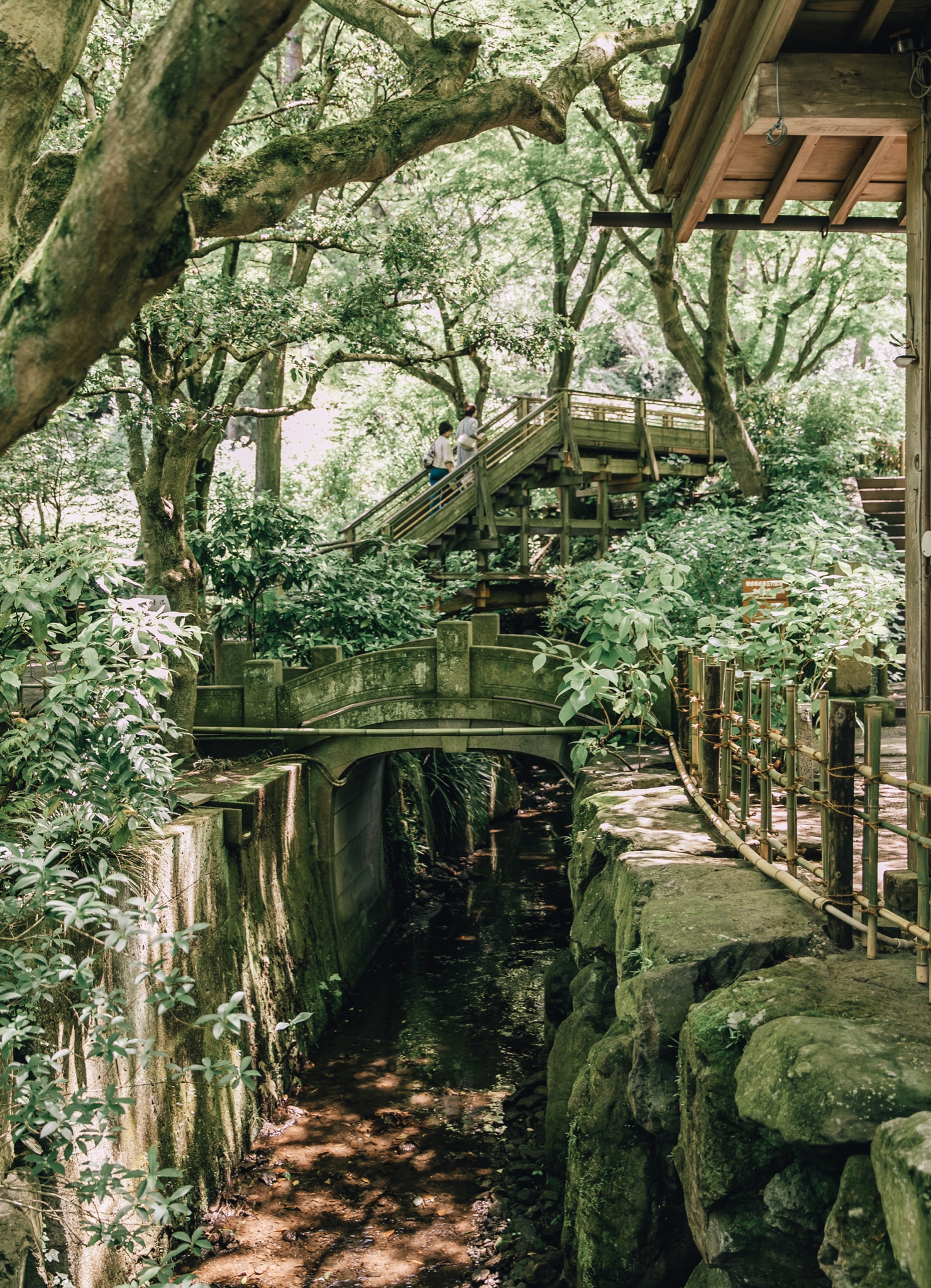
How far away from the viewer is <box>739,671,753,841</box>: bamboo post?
570cm

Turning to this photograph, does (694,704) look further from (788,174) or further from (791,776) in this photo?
(788,174)

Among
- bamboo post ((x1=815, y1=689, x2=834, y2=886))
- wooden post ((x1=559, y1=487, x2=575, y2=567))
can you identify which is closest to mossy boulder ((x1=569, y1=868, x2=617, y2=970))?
bamboo post ((x1=815, y1=689, x2=834, y2=886))

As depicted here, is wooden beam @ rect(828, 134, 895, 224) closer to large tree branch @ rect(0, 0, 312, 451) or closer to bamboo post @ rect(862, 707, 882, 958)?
bamboo post @ rect(862, 707, 882, 958)

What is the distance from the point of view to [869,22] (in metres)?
4.80

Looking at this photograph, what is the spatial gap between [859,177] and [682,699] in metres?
4.03

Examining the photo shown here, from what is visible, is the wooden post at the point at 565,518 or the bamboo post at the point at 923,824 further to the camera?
the wooden post at the point at 565,518

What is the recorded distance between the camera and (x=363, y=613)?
11406 millimetres

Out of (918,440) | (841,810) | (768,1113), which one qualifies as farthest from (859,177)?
(768,1113)

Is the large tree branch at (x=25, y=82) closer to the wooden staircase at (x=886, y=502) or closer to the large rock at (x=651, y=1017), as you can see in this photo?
the large rock at (x=651, y=1017)

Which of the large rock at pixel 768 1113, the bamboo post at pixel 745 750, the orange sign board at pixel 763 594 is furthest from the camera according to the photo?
the orange sign board at pixel 763 594

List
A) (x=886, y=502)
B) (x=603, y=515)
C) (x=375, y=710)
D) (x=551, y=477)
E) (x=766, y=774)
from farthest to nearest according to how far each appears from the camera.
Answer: (x=603, y=515)
(x=551, y=477)
(x=886, y=502)
(x=375, y=710)
(x=766, y=774)

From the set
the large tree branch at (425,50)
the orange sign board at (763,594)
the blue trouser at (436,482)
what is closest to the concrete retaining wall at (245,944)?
the orange sign board at (763,594)

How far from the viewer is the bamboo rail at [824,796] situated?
380 centimetres

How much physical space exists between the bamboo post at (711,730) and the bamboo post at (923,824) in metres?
2.64
